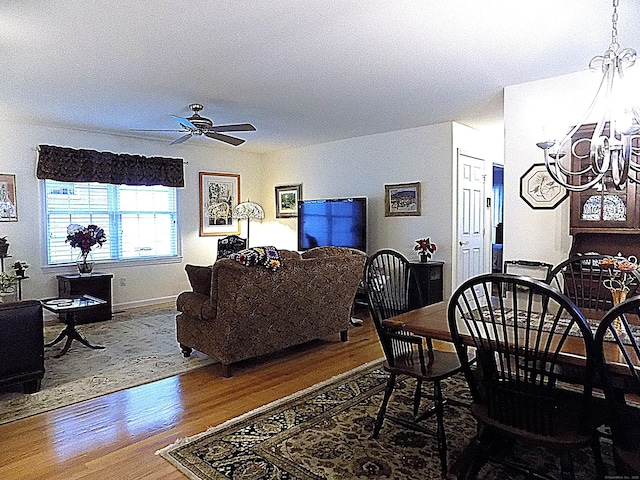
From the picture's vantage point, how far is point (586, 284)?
137 inches

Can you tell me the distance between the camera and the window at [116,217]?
5887 mm

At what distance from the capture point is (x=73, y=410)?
3018 millimetres

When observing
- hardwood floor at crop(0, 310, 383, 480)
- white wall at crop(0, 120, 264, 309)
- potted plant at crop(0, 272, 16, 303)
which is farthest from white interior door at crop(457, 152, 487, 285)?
potted plant at crop(0, 272, 16, 303)

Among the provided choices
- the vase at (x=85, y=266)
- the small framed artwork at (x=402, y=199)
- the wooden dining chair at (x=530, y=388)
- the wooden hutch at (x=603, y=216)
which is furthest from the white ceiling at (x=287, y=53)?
the wooden dining chair at (x=530, y=388)

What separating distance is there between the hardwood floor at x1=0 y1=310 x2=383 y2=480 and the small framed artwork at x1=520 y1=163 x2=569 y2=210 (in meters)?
2.01

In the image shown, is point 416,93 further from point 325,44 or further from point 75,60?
point 75,60

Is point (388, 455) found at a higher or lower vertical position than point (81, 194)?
lower

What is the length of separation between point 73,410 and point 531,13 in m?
3.79

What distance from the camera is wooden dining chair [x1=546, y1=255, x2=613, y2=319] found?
104 inches

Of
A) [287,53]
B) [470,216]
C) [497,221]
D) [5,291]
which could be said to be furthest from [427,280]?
[5,291]

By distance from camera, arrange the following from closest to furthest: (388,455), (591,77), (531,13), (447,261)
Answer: (388,455) < (531,13) < (591,77) < (447,261)

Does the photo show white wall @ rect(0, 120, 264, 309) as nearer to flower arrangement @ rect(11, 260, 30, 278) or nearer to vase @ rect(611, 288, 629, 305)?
flower arrangement @ rect(11, 260, 30, 278)

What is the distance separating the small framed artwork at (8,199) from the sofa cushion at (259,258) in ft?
11.8

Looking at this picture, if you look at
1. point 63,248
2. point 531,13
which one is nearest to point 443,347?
point 531,13
